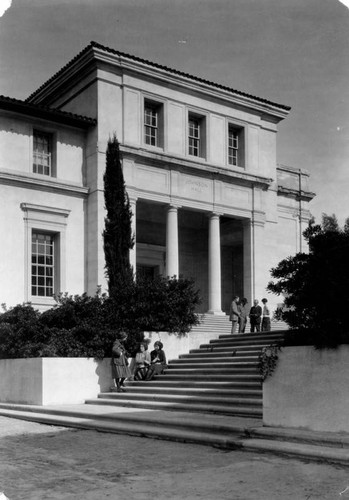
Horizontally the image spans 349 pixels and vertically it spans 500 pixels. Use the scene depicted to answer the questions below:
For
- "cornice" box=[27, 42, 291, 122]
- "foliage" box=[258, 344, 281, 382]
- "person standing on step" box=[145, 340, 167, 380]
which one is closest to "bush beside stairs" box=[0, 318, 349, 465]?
"person standing on step" box=[145, 340, 167, 380]

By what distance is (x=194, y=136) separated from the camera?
30219 mm

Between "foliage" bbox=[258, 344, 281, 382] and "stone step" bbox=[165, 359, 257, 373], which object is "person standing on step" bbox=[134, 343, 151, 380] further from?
"foliage" bbox=[258, 344, 281, 382]

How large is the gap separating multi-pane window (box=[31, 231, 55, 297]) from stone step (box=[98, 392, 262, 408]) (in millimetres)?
8872

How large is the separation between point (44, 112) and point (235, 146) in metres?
10.1

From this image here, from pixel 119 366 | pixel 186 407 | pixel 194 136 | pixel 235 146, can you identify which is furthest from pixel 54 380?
pixel 235 146

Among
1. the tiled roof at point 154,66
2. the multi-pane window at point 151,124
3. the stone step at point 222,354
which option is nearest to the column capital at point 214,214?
the multi-pane window at point 151,124

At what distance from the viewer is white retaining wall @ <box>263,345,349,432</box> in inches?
380

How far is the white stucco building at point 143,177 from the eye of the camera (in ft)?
83.4

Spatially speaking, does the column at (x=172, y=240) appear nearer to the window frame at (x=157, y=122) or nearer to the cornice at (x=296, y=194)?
the window frame at (x=157, y=122)

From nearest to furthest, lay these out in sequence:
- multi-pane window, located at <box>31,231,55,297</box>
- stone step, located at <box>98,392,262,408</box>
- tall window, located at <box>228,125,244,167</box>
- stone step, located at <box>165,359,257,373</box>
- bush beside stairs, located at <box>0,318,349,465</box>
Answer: bush beside stairs, located at <box>0,318,349,465</box>, stone step, located at <box>98,392,262,408</box>, stone step, located at <box>165,359,257,373</box>, multi-pane window, located at <box>31,231,55,297</box>, tall window, located at <box>228,125,244,167</box>

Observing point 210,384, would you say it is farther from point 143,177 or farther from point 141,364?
point 143,177

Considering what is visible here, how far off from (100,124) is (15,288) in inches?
293

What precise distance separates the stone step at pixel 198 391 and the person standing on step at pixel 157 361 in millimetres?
538

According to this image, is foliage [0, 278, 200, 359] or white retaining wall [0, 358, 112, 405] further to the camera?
foliage [0, 278, 200, 359]
